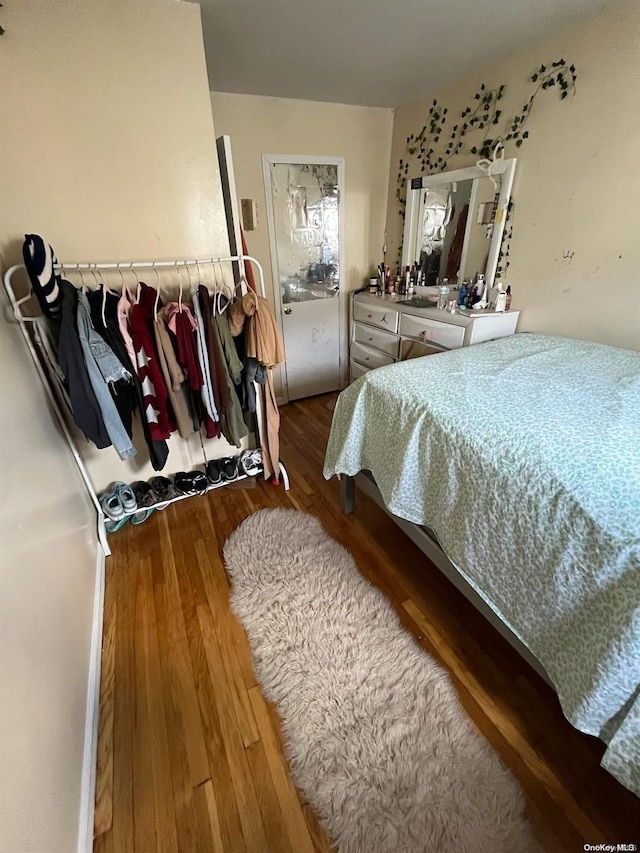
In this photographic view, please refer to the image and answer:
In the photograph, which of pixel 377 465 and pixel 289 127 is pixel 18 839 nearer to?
pixel 377 465

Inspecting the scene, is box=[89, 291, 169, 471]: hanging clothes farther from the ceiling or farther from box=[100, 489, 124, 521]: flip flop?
the ceiling

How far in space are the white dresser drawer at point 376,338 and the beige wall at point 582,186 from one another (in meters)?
0.90

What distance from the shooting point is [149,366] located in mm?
1613

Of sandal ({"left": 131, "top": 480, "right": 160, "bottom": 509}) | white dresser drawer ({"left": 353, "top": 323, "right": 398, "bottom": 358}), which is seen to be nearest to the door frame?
white dresser drawer ({"left": 353, "top": 323, "right": 398, "bottom": 358})

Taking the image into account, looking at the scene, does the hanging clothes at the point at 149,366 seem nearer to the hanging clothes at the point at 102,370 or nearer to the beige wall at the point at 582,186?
the hanging clothes at the point at 102,370

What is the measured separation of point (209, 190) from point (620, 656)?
7.53ft

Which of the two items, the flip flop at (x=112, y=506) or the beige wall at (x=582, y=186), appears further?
the flip flop at (x=112, y=506)

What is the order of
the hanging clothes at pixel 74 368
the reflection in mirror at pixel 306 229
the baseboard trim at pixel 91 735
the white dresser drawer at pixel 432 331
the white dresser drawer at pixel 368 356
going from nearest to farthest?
the baseboard trim at pixel 91 735
the hanging clothes at pixel 74 368
the white dresser drawer at pixel 432 331
the reflection in mirror at pixel 306 229
the white dresser drawer at pixel 368 356

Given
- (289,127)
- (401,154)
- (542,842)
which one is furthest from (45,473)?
(401,154)

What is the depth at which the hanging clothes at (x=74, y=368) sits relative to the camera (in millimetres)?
1390

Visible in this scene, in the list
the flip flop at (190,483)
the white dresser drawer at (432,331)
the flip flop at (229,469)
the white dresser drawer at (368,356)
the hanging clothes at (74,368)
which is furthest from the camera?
the white dresser drawer at (368,356)

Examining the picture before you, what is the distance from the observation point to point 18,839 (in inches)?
27.1

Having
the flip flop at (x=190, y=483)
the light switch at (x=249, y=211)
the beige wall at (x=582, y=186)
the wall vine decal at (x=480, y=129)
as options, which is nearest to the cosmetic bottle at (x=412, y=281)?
the wall vine decal at (x=480, y=129)

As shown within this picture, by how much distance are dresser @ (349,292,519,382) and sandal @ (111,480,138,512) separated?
211 cm
